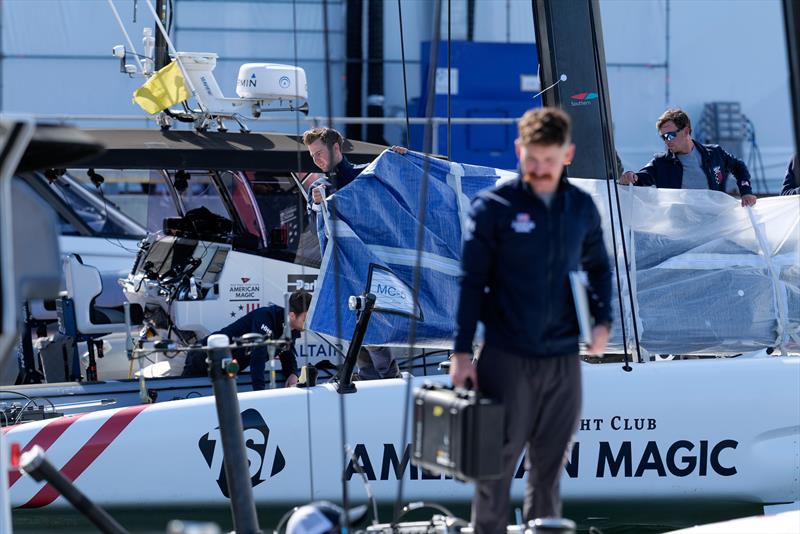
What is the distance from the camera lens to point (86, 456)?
216 inches

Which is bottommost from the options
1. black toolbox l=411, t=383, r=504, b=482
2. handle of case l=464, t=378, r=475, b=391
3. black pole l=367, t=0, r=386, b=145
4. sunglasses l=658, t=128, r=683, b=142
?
black toolbox l=411, t=383, r=504, b=482

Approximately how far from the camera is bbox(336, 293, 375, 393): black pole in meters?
5.54

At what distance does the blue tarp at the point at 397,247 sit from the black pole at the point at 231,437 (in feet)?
5.35

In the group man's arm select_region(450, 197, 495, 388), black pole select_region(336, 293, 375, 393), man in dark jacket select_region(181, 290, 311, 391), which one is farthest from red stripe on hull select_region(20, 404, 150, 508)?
man's arm select_region(450, 197, 495, 388)

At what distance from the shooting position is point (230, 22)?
1872cm

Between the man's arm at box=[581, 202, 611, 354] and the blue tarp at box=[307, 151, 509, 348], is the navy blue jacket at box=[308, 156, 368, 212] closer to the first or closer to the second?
the blue tarp at box=[307, 151, 509, 348]

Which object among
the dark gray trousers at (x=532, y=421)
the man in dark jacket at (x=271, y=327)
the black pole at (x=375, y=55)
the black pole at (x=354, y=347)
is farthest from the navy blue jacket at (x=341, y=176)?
the black pole at (x=375, y=55)

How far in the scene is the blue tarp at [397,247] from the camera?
588 cm

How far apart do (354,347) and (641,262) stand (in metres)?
1.67

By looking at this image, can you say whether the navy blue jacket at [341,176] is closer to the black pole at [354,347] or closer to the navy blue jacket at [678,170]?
the black pole at [354,347]

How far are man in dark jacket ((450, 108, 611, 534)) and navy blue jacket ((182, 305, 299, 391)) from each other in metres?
3.07

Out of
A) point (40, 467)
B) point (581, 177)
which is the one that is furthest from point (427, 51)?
point (40, 467)

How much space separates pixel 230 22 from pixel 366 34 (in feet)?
7.73

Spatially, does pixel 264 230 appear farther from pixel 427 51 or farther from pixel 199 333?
pixel 427 51
